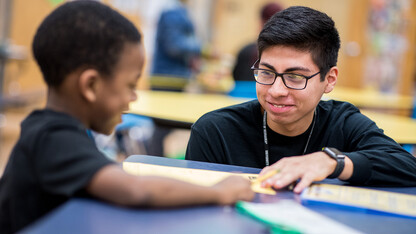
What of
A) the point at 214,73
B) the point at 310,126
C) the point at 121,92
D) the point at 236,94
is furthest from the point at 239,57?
the point at 121,92

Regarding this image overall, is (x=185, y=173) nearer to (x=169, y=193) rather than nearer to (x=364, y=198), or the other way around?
(x=169, y=193)

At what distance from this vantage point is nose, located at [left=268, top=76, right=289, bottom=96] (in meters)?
1.40

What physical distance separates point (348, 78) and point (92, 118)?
21.5ft

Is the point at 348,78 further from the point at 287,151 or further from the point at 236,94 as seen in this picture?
the point at 287,151

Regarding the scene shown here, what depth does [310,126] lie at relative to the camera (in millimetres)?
1551

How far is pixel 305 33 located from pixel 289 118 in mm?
264

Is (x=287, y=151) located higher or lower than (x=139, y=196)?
lower

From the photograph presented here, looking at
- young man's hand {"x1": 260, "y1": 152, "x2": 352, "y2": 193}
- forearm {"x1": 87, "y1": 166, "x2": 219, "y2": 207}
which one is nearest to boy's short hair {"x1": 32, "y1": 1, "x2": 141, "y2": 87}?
forearm {"x1": 87, "y1": 166, "x2": 219, "y2": 207}

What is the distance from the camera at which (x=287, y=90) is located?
1419 mm

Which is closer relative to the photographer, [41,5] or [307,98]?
[307,98]

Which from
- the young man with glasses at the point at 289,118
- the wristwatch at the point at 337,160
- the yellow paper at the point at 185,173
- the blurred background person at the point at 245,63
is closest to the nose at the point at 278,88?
the young man with glasses at the point at 289,118

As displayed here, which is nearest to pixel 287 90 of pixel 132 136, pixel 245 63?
pixel 245 63

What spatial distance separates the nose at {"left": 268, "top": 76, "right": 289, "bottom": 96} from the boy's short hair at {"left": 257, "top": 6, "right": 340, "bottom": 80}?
119 mm

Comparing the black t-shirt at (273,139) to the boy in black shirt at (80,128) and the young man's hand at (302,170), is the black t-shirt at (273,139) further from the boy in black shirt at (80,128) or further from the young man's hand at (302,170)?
the boy in black shirt at (80,128)
